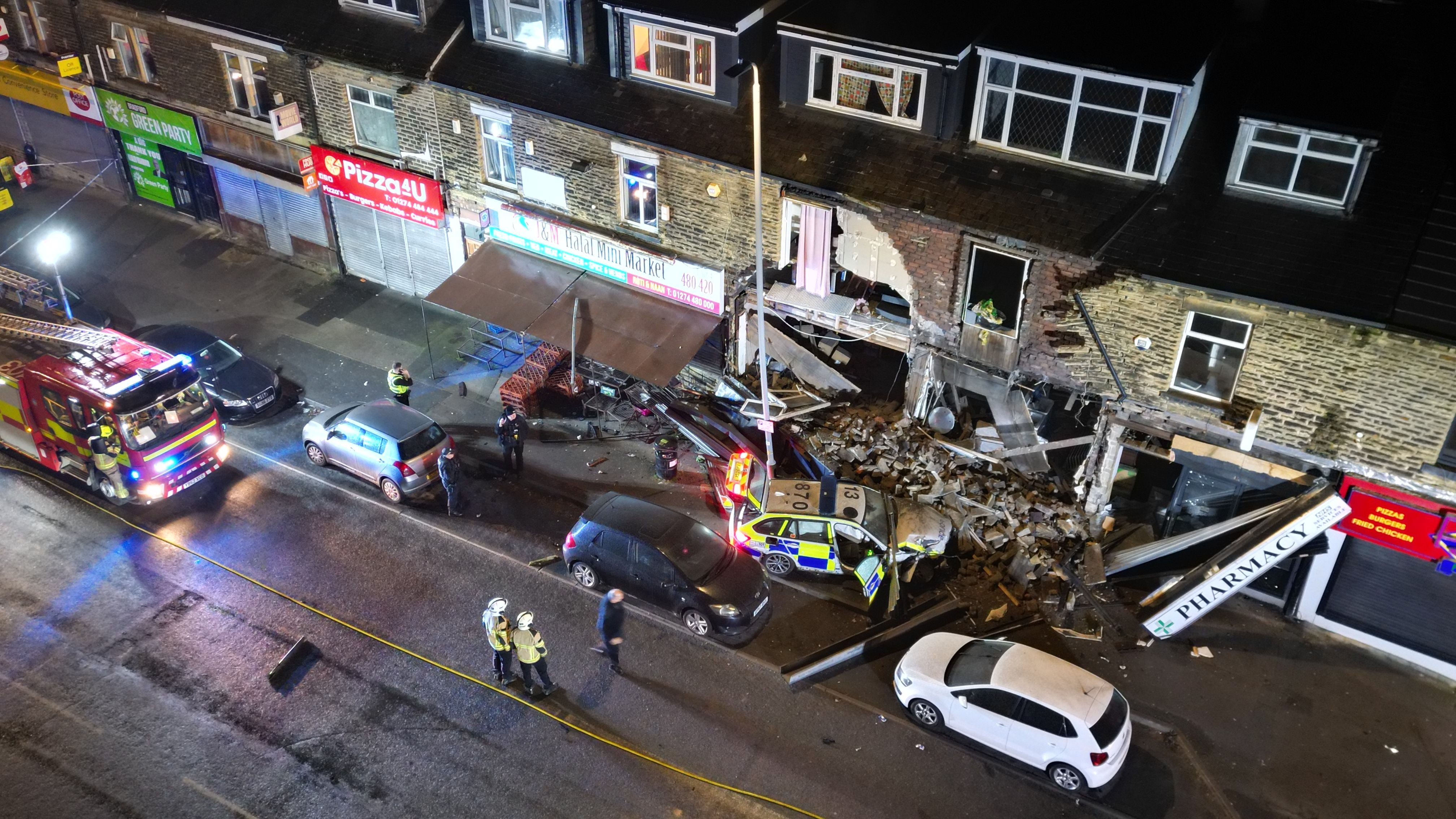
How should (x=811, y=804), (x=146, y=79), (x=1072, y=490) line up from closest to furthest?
(x=811, y=804), (x=1072, y=490), (x=146, y=79)

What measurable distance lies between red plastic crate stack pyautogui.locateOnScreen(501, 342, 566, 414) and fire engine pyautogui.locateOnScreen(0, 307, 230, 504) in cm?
592

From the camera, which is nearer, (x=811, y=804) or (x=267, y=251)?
(x=811, y=804)

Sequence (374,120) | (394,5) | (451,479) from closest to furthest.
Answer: (451,479)
(394,5)
(374,120)

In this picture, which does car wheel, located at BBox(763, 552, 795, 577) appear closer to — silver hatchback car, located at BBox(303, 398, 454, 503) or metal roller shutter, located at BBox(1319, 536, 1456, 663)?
silver hatchback car, located at BBox(303, 398, 454, 503)

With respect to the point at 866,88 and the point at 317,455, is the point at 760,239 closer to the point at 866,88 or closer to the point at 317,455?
the point at 866,88

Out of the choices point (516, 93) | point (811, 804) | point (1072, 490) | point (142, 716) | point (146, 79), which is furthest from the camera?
point (146, 79)

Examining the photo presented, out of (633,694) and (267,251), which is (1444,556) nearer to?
(633,694)

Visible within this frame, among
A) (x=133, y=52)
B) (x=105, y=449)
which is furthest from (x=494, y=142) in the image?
(x=133, y=52)

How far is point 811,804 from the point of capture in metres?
16.1

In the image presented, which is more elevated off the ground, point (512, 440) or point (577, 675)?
point (512, 440)

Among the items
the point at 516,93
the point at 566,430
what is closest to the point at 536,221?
the point at 516,93

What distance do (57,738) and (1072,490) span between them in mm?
17539

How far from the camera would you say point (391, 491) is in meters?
21.6

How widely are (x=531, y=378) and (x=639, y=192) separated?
4.91m
